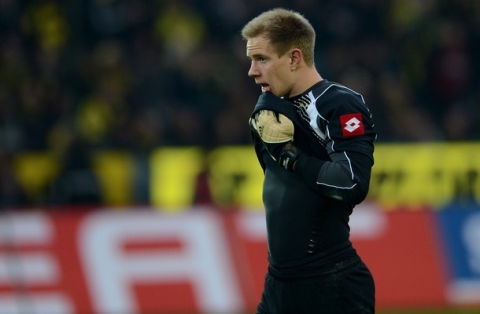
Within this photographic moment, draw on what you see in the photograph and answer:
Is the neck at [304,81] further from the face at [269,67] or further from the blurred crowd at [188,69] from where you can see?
the blurred crowd at [188,69]

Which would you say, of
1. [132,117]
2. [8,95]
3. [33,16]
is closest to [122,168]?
[132,117]

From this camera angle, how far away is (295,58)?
454cm

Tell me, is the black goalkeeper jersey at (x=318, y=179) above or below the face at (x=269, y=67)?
below

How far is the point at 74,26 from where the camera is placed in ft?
41.3

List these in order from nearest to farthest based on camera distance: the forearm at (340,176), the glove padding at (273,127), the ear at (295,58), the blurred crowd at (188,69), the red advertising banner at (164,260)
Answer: the forearm at (340,176) < the glove padding at (273,127) < the ear at (295,58) < the red advertising banner at (164,260) < the blurred crowd at (188,69)

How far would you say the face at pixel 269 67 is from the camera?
4.51 m

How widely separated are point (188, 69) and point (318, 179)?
337 inches

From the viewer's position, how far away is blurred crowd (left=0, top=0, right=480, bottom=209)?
39.2 ft

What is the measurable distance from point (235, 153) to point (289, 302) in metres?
7.72

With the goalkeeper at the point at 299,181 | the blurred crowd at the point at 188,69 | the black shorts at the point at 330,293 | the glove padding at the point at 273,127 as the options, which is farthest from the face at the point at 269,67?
the blurred crowd at the point at 188,69

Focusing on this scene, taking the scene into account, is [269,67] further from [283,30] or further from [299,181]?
[299,181]

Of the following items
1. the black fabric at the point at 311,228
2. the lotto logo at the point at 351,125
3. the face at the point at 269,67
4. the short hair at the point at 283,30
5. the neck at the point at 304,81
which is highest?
the short hair at the point at 283,30

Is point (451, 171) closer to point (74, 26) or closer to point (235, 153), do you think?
point (235, 153)

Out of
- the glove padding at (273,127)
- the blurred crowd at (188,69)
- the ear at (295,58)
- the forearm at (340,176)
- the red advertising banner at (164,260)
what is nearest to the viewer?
the forearm at (340,176)
